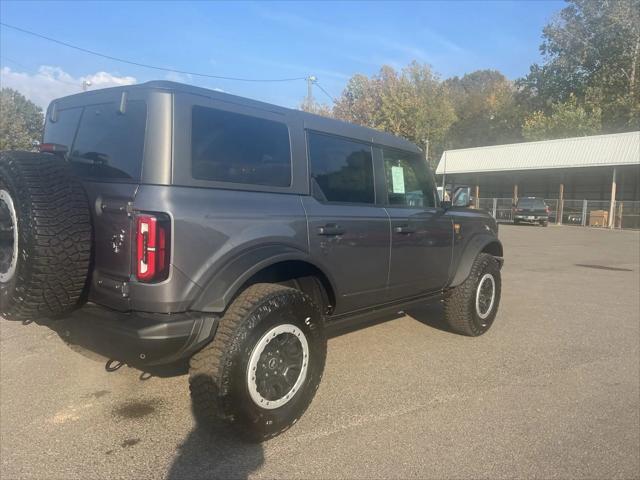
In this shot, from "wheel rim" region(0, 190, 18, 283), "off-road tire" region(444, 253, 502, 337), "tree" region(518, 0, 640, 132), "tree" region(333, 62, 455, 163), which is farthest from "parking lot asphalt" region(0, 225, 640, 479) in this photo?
"tree" region(518, 0, 640, 132)

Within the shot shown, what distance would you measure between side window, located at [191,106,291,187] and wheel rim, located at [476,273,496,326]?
297 cm

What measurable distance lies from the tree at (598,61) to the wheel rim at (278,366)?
4576 cm

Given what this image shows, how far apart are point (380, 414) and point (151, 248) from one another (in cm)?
197

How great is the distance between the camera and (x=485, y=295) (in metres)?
5.72

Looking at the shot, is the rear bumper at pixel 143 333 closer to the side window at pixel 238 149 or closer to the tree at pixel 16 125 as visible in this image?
the side window at pixel 238 149

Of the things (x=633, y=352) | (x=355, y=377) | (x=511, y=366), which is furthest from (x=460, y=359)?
(x=633, y=352)

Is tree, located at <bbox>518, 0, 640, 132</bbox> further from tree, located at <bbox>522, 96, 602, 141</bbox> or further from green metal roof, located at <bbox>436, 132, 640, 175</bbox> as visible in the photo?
green metal roof, located at <bbox>436, 132, 640, 175</bbox>

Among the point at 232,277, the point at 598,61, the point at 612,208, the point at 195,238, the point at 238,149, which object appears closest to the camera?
the point at 195,238

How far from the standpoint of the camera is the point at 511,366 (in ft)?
15.4

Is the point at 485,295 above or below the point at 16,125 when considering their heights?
below

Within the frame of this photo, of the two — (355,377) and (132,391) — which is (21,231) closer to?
(132,391)

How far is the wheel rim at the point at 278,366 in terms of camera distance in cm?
311

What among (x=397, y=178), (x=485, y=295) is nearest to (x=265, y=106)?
(x=397, y=178)

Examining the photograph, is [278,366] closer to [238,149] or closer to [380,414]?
[380,414]
